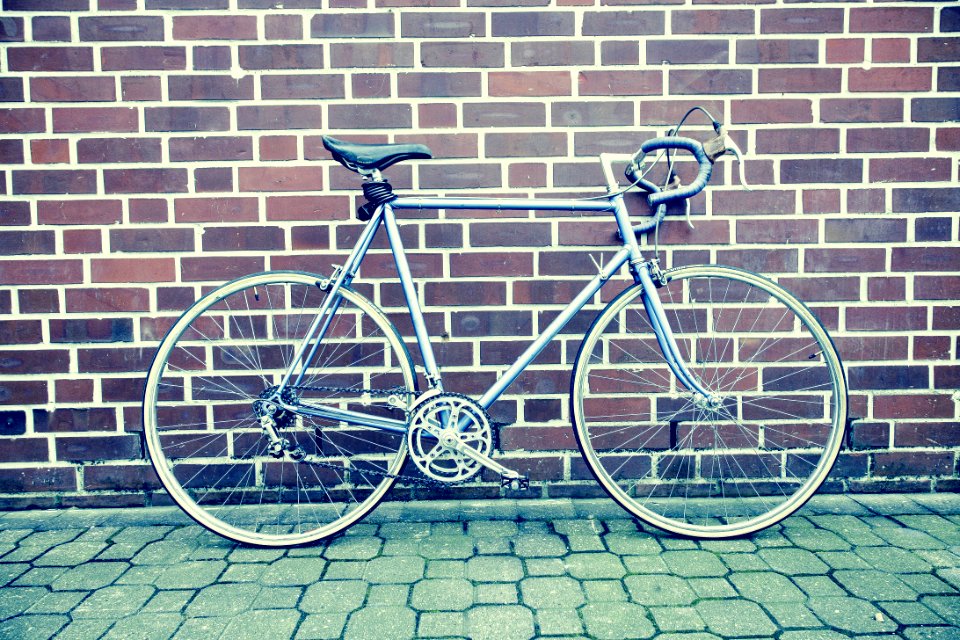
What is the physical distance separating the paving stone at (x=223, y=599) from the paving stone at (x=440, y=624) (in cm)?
55

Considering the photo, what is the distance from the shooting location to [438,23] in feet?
8.30

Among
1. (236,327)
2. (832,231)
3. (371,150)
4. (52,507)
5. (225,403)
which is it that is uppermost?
(371,150)

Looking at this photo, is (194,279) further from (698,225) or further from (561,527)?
(698,225)

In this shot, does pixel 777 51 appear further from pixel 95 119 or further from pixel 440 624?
pixel 95 119

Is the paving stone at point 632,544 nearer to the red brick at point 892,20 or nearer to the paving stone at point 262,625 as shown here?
the paving stone at point 262,625

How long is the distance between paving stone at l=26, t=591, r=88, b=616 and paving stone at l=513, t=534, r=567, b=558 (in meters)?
1.39

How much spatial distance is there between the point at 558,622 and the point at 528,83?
1.94 meters

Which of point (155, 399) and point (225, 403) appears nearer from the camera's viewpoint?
point (155, 399)

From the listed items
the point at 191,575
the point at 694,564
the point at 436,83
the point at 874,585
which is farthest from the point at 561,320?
the point at 191,575

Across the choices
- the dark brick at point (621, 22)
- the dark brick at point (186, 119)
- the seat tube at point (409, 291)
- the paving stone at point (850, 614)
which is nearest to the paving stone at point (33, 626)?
the seat tube at point (409, 291)

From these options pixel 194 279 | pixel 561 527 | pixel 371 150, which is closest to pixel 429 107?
pixel 371 150

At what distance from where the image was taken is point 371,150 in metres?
2.20

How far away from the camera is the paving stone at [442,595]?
191 cm

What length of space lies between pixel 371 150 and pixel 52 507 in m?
1.98
